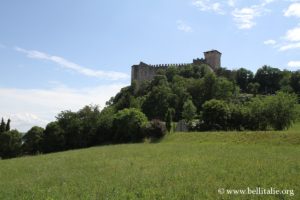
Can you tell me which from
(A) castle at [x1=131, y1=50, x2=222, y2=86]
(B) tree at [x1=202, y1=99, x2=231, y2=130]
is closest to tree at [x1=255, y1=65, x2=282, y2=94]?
(A) castle at [x1=131, y1=50, x2=222, y2=86]

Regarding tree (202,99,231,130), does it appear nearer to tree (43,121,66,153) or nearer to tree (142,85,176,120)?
tree (142,85,176,120)

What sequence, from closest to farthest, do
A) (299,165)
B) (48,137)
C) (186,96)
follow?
(299,165), (48,137), (186,96)

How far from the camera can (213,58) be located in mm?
181875

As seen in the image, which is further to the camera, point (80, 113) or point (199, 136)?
point (80, 113)

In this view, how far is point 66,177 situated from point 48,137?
50419mm

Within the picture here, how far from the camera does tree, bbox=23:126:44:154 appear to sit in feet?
251

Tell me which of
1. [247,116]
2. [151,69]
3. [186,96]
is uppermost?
[151,69]

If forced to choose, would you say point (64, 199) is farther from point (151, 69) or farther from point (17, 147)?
point (151, 69)

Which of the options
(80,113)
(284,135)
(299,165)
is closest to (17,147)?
(80,113)

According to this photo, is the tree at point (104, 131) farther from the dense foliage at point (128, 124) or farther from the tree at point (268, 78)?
the tree at point (268, 78)

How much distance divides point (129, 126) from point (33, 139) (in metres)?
26.5

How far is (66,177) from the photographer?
23.5 m

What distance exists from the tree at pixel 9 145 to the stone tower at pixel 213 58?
4581 inches

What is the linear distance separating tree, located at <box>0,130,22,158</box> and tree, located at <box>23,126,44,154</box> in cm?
167
